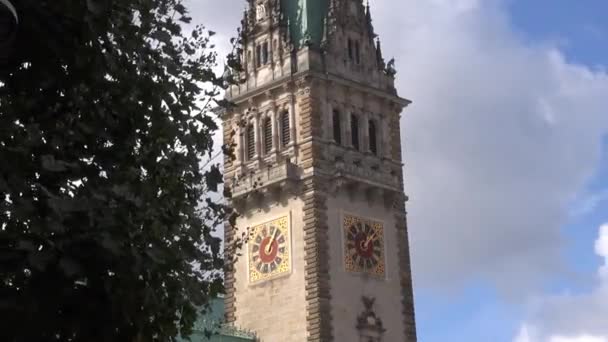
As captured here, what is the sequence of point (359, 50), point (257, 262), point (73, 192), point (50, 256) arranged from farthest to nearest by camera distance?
point (359, 50), point (257, 262), point (73, 192), point (50, 256)

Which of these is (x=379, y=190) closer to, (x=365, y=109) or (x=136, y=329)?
(x=365, y=109)

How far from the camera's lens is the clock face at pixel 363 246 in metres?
60.7

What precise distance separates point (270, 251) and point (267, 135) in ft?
22.3

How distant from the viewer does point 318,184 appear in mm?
60031

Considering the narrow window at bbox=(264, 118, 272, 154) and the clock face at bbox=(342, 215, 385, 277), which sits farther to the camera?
the narrow window at bbox=(264, 118, 272, 154)

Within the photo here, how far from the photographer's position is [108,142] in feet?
48.2

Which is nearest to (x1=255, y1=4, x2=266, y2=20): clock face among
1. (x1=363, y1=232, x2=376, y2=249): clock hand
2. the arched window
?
the arched window

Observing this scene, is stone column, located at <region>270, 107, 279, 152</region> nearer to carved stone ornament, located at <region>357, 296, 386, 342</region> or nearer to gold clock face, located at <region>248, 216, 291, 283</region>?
gold clock face, located at <region>248, 216, 291, 283</region>

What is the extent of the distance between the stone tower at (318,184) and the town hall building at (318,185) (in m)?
0.06

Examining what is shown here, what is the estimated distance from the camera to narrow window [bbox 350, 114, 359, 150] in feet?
211

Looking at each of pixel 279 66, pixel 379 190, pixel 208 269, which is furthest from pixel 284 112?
pixel 208 269

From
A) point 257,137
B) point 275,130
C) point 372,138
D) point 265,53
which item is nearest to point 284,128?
point 275,130

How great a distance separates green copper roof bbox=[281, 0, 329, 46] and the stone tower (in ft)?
0.26

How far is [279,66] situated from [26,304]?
5224 cm
